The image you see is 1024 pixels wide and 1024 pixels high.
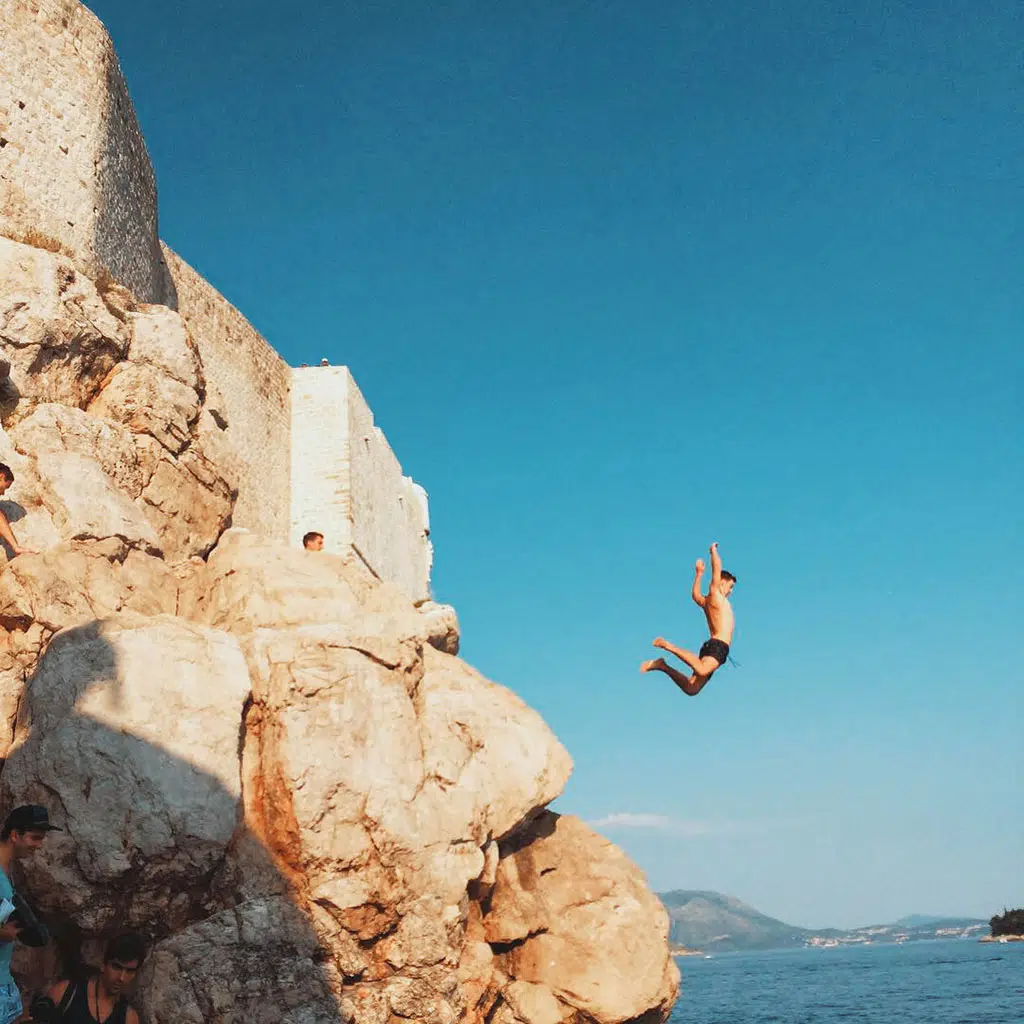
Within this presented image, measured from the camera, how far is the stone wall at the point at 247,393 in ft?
67.1

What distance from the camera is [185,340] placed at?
15.7m

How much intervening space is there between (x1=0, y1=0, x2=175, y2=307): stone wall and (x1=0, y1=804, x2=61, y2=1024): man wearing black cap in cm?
997

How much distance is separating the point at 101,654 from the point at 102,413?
17.4ft

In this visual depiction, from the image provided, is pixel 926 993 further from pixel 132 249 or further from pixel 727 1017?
pixel 132 249

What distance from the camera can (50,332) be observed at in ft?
43.5

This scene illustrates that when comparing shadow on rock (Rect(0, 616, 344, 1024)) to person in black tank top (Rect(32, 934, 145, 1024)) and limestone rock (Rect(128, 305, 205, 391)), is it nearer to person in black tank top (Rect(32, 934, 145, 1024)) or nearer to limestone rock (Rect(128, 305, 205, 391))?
person in black tank top (Rect(32, 934, 145, 1024))

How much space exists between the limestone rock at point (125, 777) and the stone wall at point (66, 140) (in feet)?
24.1

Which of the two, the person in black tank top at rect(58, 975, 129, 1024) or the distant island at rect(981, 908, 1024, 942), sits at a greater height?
the person in black tank top at rect(58, 975, 129, 1024)

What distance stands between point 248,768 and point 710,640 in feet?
14.8

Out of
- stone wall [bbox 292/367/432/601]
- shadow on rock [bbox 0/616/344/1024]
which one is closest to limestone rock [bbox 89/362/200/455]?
shadow on rock [bbox 0/616/344/1024]

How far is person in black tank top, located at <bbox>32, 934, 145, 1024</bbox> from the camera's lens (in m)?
7.64

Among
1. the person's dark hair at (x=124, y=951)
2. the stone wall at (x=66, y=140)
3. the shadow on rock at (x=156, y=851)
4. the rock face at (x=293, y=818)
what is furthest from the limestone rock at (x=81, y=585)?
the stone wall at (x=66, y=140)

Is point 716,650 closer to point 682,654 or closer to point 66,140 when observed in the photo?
point 682,654

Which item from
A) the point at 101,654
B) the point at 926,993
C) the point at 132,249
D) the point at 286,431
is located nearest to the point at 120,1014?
the point at 101,654
